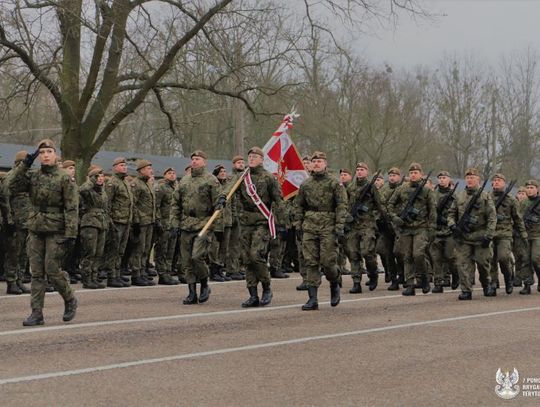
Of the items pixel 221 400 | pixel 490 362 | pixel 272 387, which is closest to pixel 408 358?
pixel 490 362

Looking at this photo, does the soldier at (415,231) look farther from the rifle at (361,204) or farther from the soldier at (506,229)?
the soldier at (506,229)

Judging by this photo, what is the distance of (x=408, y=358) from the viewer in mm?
7840

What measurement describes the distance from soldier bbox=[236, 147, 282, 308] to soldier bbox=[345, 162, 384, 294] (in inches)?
104

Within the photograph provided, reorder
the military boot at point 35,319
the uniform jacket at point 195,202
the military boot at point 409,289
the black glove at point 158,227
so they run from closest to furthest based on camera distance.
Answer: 1. the military boot at point 35,319
2. the uniform jacket at point 195,202
3. the military boot at point 409,289
4. the black glove at point 158,227

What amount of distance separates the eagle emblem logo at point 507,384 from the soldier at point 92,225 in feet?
26.1

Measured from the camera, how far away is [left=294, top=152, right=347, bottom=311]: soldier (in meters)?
11.2

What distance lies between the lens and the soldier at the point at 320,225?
11172 millimetres

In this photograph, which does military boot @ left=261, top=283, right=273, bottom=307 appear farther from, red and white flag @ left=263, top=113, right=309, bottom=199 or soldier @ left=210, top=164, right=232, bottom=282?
soldier @ left=210, top=164, right=232, bottom=282

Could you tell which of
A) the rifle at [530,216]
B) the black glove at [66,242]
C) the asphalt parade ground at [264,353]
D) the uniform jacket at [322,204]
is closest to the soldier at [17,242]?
the asphalt parade ground at [264,353]

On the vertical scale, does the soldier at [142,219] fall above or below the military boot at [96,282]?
above

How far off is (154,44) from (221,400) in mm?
19811

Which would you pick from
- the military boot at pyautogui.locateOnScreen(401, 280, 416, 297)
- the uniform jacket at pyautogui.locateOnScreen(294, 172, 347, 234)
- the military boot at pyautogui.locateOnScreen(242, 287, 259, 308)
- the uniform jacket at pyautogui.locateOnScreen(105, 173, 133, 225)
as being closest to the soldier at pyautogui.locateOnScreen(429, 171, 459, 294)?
the military boot at pyautogui.locateOnScreen(401, 280, 416, 297)

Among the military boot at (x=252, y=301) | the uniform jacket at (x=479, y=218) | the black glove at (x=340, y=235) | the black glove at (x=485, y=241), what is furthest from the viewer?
the uniform jacket at (x=479, y=218)

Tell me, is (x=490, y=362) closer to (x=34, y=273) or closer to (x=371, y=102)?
(x=34, y=273)
